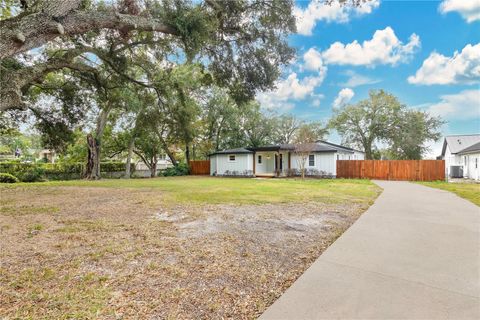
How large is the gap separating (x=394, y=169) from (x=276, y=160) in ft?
29.9

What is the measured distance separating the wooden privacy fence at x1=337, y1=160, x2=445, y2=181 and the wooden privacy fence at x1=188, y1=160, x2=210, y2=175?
13.0 m

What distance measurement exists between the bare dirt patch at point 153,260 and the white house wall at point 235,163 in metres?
15.2

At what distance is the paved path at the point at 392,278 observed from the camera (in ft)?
6.34

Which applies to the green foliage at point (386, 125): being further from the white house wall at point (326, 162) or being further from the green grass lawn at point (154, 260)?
the green grass lawn at point (154, 260)

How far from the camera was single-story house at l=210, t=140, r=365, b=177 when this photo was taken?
18.8 meters

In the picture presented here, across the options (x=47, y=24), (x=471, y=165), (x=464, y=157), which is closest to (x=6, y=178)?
(x=47, y=24)

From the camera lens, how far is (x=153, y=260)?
3.00 m

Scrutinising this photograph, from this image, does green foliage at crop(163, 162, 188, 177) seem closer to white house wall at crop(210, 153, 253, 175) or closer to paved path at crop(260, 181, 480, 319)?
white house wall at crop(210, 153, 253, 175)

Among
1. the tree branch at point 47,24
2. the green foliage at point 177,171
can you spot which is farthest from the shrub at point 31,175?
the tree branch at point 47,24

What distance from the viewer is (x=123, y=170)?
2528 cm

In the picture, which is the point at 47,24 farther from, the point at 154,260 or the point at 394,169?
the point at 394,169

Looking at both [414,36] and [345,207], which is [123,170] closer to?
[345,207]

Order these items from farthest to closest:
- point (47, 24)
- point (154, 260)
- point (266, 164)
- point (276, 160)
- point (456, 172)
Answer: point (266, 164) < point (276, 160) < point (456, 172) < point (47, 24) < point (154, 260)

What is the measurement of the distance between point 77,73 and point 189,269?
32.4ft
